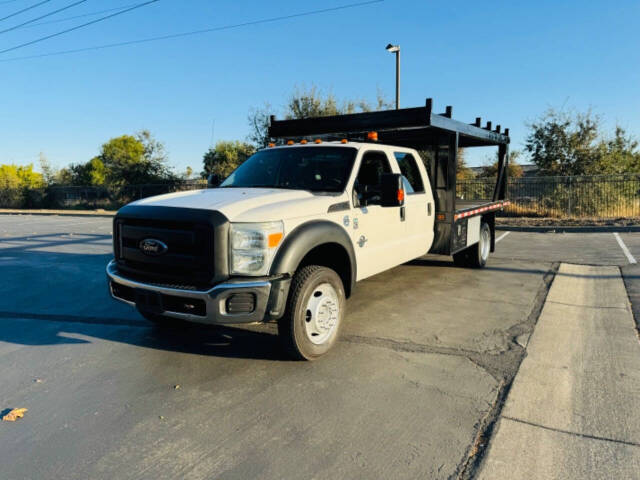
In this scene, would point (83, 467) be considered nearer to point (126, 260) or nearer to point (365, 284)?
point (126, 260)

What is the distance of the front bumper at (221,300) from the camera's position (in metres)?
3.51

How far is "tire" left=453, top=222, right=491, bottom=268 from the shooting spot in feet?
27.0

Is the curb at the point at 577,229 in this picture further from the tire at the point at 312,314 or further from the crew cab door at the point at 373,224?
the tire at the point at 312,314

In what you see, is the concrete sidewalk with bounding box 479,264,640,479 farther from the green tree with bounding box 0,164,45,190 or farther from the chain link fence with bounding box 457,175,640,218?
the green tree with bounding box 0,164,45,190

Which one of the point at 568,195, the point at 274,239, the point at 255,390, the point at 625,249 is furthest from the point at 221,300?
the point at 568,195

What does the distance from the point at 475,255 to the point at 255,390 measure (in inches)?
228

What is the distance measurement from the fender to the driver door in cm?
44

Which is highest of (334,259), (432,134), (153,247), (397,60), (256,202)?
(397,60)

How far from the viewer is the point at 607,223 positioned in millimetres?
15883

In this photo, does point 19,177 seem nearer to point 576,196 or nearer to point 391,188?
point 576,196

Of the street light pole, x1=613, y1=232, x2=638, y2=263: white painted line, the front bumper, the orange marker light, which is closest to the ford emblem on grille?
the front bumper

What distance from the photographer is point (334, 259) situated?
4.57 meters

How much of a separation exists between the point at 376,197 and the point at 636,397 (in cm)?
286

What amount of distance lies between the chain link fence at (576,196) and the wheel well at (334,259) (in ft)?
56.1
